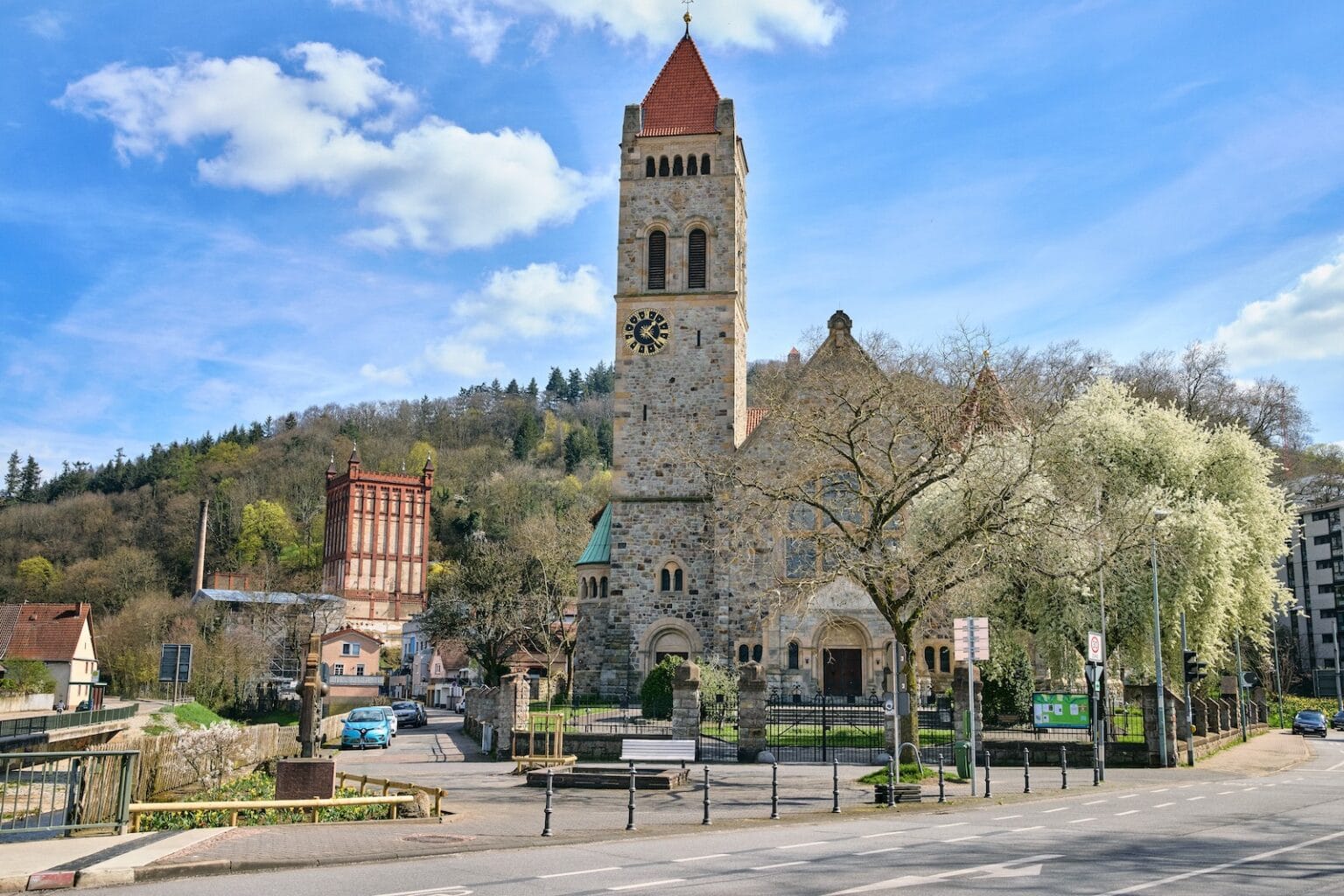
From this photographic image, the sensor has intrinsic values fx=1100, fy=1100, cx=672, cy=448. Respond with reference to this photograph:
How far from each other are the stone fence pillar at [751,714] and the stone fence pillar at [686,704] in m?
1.11

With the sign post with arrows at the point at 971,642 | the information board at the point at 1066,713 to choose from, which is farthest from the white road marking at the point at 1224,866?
the information board at the point at 1066,713

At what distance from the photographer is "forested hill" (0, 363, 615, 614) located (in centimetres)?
10612

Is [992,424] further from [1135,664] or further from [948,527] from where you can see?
[1135,664]

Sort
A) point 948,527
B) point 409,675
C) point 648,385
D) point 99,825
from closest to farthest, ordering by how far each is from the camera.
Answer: point 99,825, point 948,527, point 648,385, point 409,675

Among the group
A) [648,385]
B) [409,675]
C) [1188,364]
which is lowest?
[409,675]

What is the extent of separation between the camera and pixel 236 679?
61.6m

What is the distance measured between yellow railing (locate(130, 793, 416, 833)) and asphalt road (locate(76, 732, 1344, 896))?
3135 millimetres

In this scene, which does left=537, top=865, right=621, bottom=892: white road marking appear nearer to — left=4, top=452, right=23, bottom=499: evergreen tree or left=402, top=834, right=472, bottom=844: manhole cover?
left=402, top=834, right=472, bottom=844: manhole cover

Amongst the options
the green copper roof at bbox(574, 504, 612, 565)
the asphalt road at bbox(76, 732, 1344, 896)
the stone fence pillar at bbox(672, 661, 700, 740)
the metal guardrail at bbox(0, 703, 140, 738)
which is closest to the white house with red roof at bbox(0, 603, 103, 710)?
the metal guardrail at bbox(0, 703, 140, 738)

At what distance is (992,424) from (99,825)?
769 inches

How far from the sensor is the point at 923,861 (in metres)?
12.4

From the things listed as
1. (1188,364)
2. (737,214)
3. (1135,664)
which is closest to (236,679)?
(737,214)

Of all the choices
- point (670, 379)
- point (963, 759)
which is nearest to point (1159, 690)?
point (963, 759)

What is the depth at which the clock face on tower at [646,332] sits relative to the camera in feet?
148
